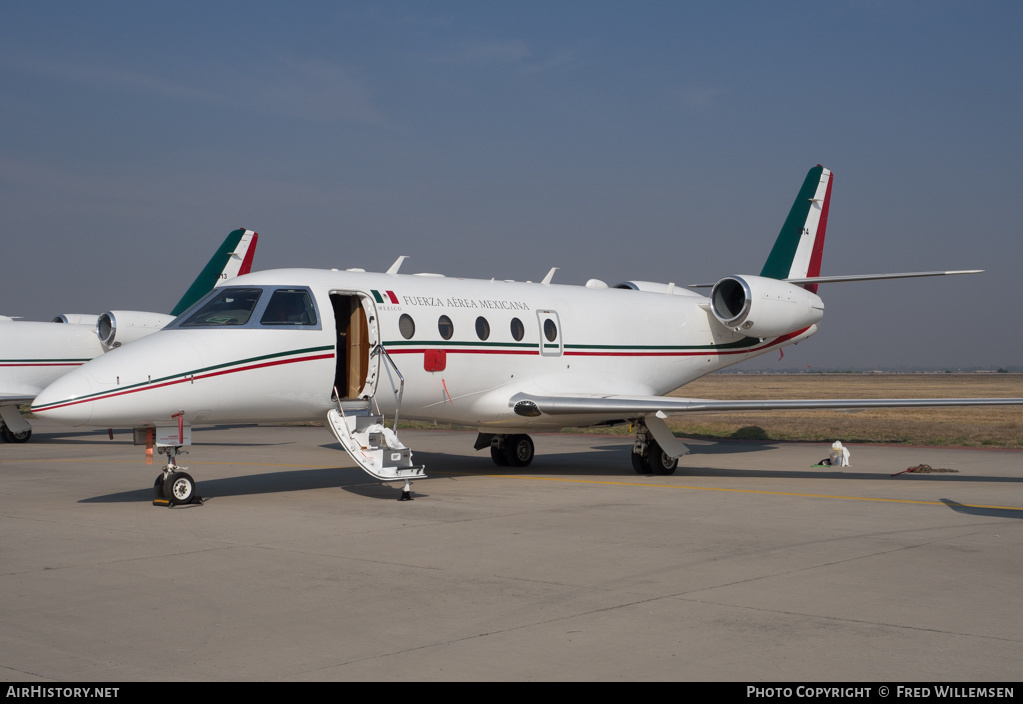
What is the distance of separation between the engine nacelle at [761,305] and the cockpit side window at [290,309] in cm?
893

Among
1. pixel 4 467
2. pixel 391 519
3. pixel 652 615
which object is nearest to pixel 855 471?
pixel 391 519

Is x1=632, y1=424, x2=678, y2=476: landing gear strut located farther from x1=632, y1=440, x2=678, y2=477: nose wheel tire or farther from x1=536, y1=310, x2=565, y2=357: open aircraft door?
x1=536, y1=310, x2=565, y2=357: open aircraft door

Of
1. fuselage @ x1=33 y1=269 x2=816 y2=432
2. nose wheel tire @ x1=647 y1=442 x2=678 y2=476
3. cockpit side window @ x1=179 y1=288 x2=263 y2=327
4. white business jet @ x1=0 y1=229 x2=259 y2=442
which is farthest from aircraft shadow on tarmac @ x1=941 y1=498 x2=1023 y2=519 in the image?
white business jet @ x1=0 y1=229 x2=259 y2=442

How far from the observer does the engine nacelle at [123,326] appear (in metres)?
27.2

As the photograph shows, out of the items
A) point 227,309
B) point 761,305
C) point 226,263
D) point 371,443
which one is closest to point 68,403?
point 227,309

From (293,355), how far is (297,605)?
21.3 feet

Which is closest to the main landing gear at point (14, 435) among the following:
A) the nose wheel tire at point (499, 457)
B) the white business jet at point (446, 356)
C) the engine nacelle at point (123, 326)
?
the engine nacelle at point (123, 326)

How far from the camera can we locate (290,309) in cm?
1316

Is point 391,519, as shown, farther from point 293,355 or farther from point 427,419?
point 427,419

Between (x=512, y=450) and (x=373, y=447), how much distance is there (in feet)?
18.4

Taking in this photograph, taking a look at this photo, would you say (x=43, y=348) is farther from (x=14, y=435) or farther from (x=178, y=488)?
(x=178, y=488)

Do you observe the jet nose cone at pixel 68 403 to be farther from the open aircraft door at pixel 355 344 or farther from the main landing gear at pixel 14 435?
the main landing gear at pixel 14 435

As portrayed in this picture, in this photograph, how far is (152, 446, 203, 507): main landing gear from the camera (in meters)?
12.1

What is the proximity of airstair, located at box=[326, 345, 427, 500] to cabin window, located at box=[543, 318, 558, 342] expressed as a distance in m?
3.84
